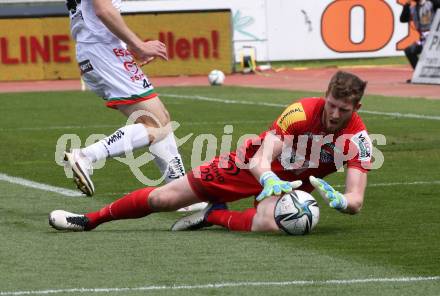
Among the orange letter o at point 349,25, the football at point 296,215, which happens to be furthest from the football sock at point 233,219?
the orange letter o at point 349,25

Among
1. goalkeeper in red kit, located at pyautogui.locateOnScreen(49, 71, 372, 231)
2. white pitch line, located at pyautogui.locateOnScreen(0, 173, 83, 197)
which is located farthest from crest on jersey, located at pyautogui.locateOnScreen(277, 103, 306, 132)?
white pitch line, located at pyautogui.locateOnScreen(0, 173, 83, 197)

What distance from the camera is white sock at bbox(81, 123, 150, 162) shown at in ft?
31.3

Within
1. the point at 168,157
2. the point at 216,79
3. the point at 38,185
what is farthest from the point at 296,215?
the point at 216,79

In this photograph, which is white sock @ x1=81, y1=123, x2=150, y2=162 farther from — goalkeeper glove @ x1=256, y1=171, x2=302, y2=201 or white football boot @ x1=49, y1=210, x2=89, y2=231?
goalkeeper glove @ x1=256, y1=171, x2=302, y2=201

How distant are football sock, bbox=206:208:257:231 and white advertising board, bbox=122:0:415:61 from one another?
28172 millimetres

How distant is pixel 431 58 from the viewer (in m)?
26.0

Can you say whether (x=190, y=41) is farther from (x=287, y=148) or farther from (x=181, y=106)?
(x=287, y=148)

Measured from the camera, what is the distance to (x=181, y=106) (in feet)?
70.0

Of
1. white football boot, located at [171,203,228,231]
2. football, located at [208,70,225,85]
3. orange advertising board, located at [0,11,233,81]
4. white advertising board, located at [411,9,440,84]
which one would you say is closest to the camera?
white football boot, located at [171,203,228,231]

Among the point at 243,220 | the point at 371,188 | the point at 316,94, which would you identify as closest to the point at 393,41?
the point at 316,94

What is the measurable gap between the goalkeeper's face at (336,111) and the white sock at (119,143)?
207cm

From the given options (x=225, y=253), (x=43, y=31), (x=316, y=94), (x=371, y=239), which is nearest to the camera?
(x=225, y=253)

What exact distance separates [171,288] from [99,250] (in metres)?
1.33

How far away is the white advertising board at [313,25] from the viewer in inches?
1454
